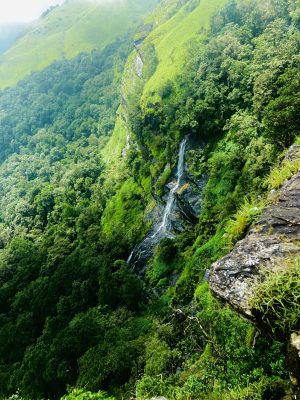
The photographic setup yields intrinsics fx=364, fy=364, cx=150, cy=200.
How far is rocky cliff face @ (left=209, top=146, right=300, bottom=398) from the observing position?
22.9ft

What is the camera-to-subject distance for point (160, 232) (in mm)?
50656

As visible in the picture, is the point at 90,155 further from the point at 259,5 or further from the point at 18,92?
the point at 18,92

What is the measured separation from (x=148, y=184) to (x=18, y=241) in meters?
32.7

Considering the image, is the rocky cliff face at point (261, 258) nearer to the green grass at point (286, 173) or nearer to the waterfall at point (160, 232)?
the green grass at point (286, 173)

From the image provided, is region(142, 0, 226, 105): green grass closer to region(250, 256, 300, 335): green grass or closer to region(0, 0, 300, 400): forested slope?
region(0, 0, 300, 400): forested slope

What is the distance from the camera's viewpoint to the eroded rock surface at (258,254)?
716 cm

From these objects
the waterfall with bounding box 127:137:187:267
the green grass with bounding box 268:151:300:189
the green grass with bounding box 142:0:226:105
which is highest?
the green grass with bounding box 268:151:300:189

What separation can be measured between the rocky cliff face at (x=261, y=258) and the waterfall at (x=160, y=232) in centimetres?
4016

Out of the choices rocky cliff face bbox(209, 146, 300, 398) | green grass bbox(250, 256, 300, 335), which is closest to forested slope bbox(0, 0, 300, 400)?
green grass bbox(250, 256, 300, 335)

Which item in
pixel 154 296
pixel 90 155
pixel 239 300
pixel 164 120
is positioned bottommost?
pixel 90 155

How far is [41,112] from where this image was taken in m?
160

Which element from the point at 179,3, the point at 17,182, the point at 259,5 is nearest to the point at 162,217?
the point at 259,5

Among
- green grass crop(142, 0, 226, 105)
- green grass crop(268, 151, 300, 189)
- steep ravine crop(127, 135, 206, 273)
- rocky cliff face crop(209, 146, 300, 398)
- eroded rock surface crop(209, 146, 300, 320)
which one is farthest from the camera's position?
green grass crop(142, 0, 226, 105)

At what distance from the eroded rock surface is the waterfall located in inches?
1579
